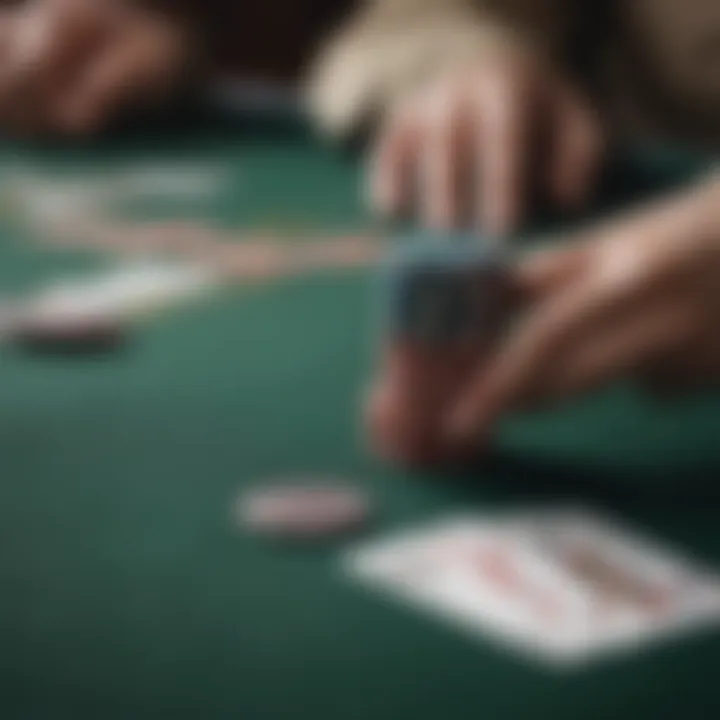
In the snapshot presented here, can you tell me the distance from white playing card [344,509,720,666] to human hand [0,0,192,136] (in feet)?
3.52

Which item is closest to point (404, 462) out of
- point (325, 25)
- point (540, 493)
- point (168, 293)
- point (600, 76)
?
point (540, 493)

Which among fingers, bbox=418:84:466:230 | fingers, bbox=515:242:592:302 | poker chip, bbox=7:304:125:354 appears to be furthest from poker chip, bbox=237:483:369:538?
fingers, bbox=418:84:466:230

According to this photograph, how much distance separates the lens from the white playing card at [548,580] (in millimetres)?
721

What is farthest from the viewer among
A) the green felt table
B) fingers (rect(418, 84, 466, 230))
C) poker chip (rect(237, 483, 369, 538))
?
fingers (rect(418, 84, 466, 230))

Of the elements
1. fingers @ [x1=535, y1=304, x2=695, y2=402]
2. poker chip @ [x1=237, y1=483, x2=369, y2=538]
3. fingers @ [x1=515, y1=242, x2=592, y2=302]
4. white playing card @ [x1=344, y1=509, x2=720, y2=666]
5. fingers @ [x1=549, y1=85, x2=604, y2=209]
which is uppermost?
Answer: fingers @ [x1=515, y1=242, x2=592, y2=302]

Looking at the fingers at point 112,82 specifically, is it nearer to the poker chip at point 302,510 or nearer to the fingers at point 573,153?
the fingers at point 573,153

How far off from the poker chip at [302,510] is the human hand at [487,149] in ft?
1.81

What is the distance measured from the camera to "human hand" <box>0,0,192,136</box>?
1.81 m

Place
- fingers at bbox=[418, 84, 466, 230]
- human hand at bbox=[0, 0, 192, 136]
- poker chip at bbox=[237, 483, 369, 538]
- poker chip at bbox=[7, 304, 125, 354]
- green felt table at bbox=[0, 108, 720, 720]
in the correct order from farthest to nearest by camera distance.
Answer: human hand at bbox=[0, 0, 192, 136] < fingers at bbox=[418, 84, 466, 230] < poker chip at bbox=[7, 304, 125, 354] < poker chip at bbox=[237, 483, 369, 538] < green felt table at bbox=[0, 108, 720, 720]

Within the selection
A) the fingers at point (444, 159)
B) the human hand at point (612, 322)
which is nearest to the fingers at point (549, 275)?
the human hand at point (612, 322)

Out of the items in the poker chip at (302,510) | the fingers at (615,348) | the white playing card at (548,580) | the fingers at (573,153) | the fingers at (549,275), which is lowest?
the fingers at (573,153)

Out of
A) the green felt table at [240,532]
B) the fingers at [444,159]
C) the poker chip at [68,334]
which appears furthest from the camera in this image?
the fingers at [444,159]

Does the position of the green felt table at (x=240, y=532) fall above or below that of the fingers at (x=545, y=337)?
below

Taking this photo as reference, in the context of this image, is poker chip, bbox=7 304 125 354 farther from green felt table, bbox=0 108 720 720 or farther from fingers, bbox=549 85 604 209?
fingers, bbox=549 85 604 209
